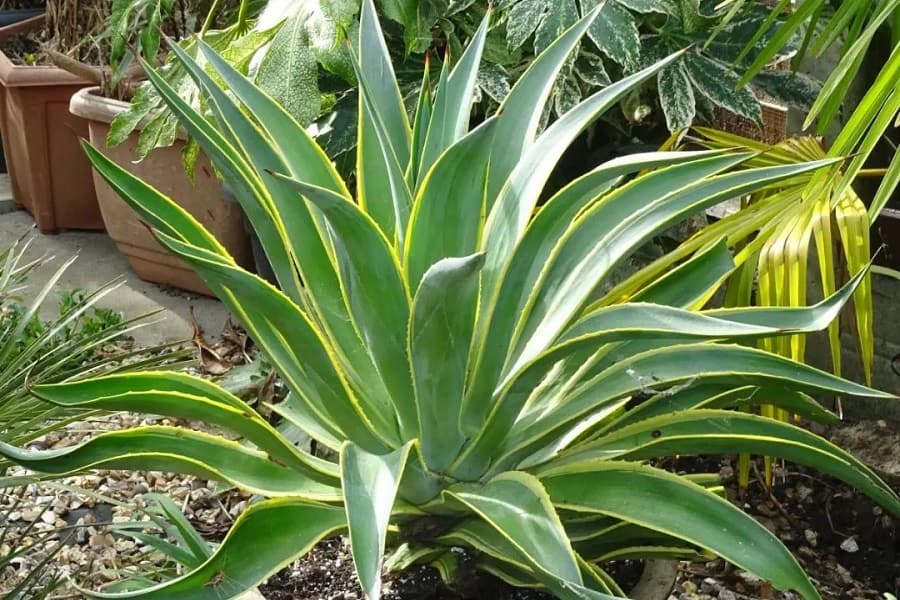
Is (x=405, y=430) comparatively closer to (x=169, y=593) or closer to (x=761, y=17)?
(x=169, y=593)

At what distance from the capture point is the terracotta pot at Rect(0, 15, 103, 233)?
3.67 metres

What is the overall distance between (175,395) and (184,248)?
0.17 meters

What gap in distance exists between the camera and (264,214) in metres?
1.21

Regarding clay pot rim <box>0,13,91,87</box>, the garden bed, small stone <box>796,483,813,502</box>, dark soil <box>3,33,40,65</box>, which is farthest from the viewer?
dark soil <box>3,33,40,65</box>

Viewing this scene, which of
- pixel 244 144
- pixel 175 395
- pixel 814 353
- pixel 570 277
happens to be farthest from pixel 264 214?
pixel 814 353

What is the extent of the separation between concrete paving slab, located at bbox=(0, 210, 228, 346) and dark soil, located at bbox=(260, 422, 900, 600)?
5.13 ft

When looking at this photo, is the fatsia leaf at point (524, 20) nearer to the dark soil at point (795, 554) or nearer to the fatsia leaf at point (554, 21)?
the fatsia leaf at point (554, 21)

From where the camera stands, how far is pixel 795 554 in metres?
1.80

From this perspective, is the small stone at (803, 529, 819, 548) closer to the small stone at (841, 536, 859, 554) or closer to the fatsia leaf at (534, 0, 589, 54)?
the small stone at (841, 536, 859, 554)

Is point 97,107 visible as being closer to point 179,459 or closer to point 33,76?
point 33,76

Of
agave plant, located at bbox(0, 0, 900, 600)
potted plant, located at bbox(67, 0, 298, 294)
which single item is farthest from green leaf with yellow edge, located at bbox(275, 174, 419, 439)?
potted plant, located at bbox(67, 0, 298, 294)

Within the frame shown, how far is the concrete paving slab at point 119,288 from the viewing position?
317cm

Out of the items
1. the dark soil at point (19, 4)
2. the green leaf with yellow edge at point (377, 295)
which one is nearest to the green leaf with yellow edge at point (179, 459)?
the green leaf with yellow edge at point (377, 295)

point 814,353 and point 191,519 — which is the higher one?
point 814,353
